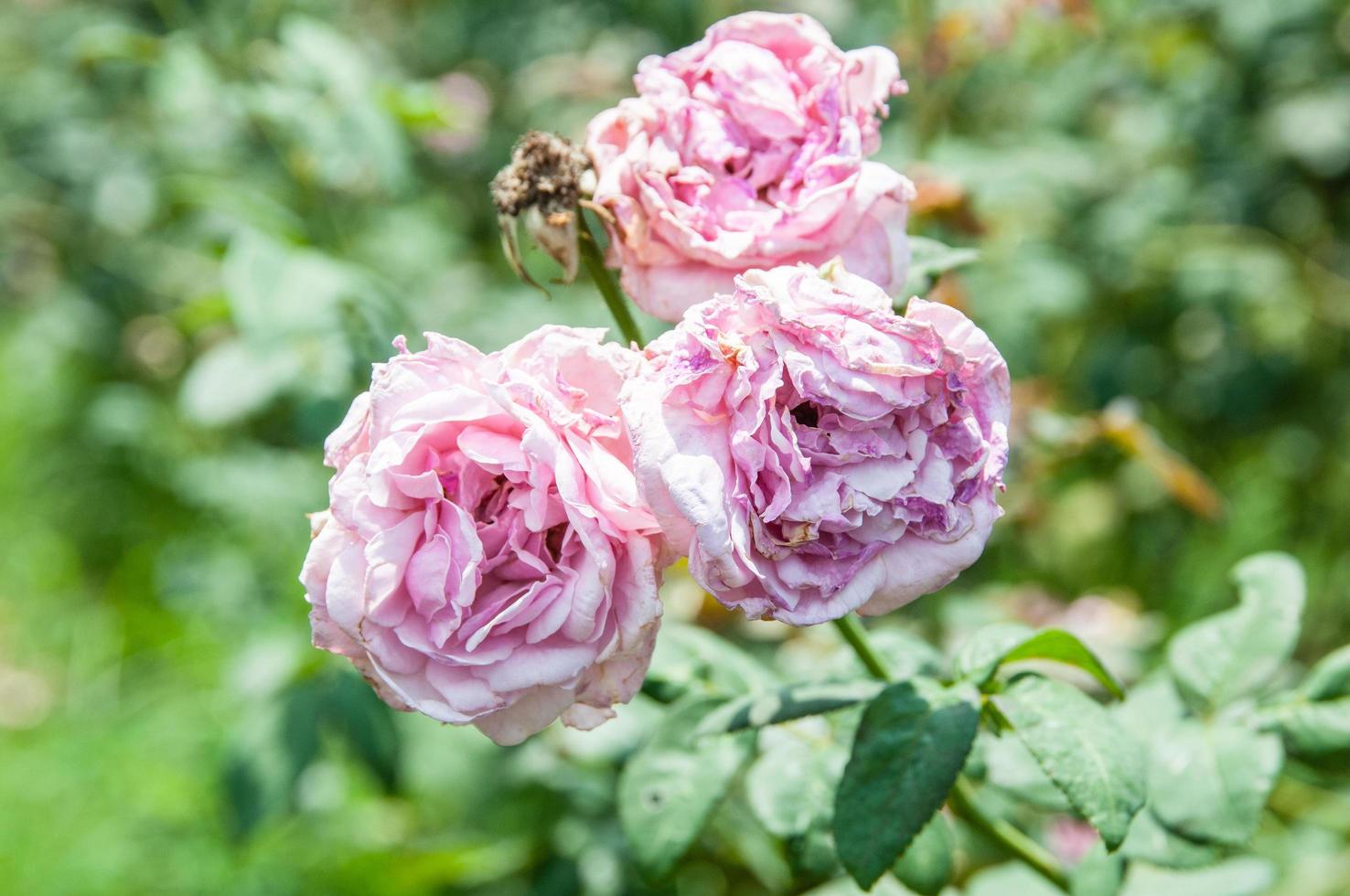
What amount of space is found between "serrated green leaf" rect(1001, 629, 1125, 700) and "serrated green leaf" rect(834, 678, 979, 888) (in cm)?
6

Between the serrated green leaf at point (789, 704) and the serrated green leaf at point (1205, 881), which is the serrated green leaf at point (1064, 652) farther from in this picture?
the serrated green leaf at point (1205, 881)

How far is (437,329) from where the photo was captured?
8.14 ft

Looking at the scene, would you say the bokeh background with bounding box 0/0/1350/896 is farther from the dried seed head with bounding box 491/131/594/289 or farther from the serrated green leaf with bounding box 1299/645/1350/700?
the serrated green leaf with bounding box 1299/645/1350/700

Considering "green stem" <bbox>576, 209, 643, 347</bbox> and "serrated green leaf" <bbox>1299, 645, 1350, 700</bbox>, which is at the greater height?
"green stem" <bbox>576, 209, 643, 347</bbox>

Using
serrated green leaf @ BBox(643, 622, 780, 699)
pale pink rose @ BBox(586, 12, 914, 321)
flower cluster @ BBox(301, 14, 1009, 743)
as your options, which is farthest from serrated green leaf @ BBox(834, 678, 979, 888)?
pale pink rose @ BBox(586, 12, 914, 321)

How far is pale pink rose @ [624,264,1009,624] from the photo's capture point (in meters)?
0.89

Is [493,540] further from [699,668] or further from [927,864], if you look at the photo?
[927,864]

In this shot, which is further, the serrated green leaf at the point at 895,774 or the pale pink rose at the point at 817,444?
the serrated green leaf at the point at 895,774

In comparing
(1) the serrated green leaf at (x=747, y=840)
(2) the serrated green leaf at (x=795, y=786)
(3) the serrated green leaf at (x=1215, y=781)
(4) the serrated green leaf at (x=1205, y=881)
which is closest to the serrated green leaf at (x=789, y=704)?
(2) the serrated green leaf at (x=795, y=786)

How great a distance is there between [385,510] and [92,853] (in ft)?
8.27

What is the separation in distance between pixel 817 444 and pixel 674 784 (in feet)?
1.56

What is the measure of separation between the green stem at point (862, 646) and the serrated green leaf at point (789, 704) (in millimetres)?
13

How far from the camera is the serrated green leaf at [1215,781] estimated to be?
45.8 inches

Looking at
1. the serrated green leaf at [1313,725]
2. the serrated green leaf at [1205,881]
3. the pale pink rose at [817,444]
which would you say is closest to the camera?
the pale pink rose at [817,444]
